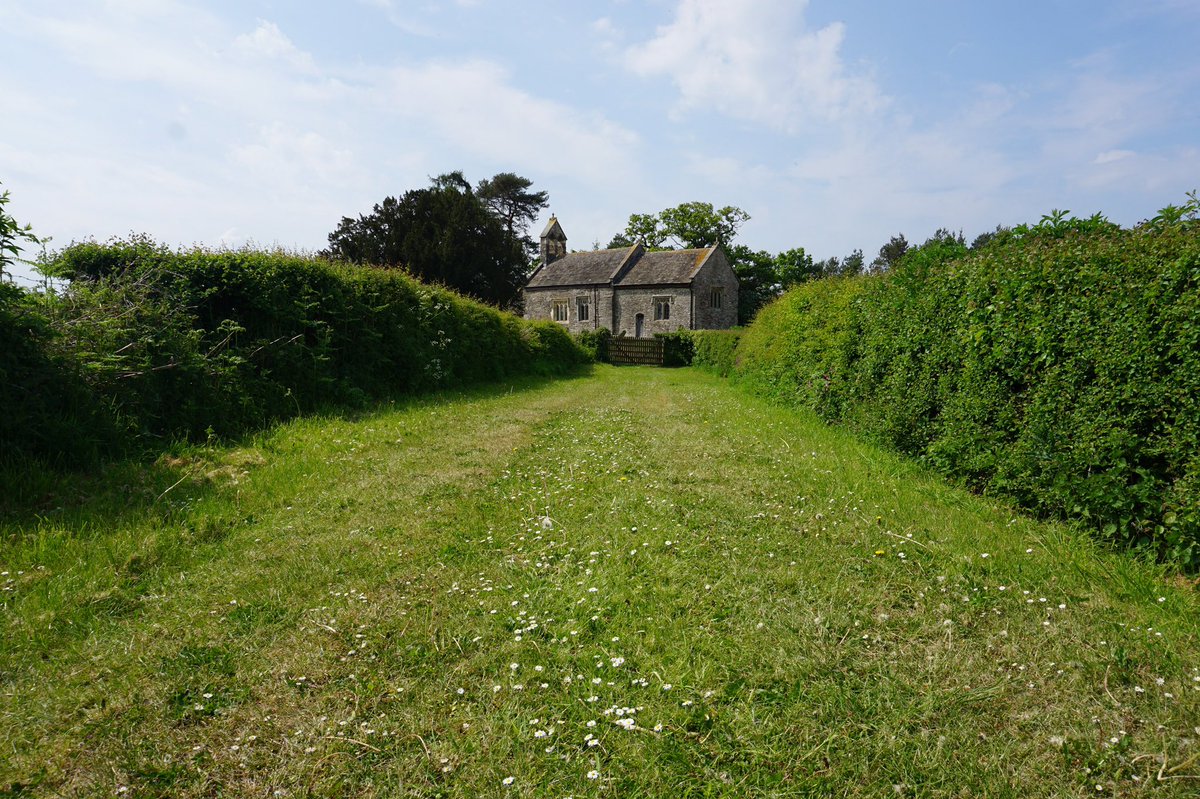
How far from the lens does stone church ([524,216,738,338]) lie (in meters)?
41.0

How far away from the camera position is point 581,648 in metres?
3.20

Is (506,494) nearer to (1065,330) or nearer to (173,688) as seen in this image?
(173,688)

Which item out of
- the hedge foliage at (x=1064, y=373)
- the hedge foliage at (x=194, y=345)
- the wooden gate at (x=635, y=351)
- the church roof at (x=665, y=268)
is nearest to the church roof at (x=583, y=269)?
the church roof at (x=665, y=268)

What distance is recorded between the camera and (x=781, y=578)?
13.0ft

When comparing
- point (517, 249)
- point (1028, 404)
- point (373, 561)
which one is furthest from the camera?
point (517, 249)

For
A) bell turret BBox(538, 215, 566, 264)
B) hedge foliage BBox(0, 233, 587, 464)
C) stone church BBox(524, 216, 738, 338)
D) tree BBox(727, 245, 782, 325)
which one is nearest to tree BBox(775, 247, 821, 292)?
tree BBox(727, 245, 782, 325)

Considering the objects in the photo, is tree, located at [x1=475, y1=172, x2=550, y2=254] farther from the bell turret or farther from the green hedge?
the green hedge

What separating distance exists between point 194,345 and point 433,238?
35720 millimetres

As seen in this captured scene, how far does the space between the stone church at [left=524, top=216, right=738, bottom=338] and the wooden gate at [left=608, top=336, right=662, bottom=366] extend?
615 centimetres

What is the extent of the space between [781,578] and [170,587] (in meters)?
4.21

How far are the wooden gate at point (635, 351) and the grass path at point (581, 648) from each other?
96.5ft

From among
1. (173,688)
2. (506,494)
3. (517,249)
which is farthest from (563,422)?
(517,249)

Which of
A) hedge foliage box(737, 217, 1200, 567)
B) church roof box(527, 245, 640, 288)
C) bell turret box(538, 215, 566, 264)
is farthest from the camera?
Answer: bell turret box(538, 215, 566, 264)

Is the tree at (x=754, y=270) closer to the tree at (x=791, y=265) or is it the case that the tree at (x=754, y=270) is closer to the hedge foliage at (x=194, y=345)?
the tree at (x=791, y=265)
